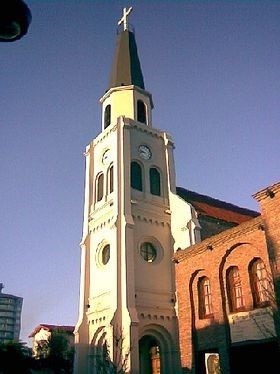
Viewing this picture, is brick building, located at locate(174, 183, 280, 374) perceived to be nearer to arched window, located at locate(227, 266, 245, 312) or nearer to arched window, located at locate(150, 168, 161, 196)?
arched window, located at locate(227, 266, 245, 312)

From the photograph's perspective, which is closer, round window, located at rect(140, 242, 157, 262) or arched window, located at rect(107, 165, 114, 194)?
round window, located at rect(140, 242, 157, 262)

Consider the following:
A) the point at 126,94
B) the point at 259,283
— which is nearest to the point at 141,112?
the point at 126,94

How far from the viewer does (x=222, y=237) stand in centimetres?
1833

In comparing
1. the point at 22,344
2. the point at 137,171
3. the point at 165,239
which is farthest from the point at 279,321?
the point at 22,344

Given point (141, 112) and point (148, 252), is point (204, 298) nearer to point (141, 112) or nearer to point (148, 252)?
point (148, 252)

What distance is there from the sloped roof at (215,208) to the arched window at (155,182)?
2.24m

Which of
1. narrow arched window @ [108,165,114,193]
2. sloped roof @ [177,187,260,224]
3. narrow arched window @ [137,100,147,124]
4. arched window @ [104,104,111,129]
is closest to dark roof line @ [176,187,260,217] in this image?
sloped roof @ [177,187,260,224]

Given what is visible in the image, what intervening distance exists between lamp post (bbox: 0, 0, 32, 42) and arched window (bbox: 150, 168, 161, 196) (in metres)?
30.5

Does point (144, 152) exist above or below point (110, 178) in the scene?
above

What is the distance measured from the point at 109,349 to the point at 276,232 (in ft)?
48.7

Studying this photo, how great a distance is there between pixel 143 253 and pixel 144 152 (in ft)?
29.9

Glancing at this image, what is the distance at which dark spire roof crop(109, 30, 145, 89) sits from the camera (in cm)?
3872

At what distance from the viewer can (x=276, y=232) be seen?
51.1ft

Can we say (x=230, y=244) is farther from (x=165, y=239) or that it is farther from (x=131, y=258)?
(x=165, y=239)
